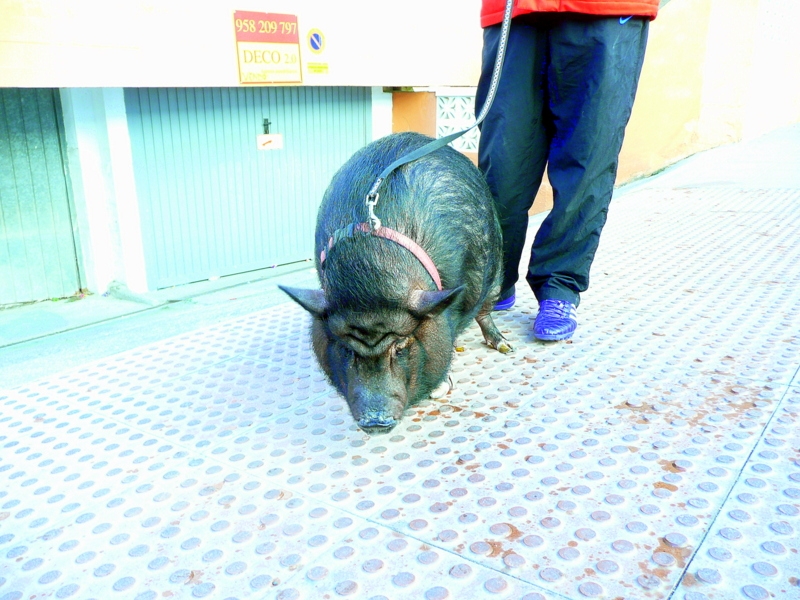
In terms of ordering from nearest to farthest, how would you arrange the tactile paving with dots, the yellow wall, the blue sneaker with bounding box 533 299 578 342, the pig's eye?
the tactile paving with dots
the pig's eye
the blue sneaker with bounding box 533 299 578 342
the yellow wall

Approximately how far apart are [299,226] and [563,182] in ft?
20.0

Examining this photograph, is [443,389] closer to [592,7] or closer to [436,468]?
[436,468]

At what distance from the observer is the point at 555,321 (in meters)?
3.11

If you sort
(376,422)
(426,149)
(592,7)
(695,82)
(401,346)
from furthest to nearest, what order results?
(695,82) → (592,7) → (426,149) → (401,346) → (376,422)

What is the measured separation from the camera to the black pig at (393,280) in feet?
7.17

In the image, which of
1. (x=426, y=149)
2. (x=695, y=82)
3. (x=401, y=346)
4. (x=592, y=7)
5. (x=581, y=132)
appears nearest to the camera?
(x=401, y=346)

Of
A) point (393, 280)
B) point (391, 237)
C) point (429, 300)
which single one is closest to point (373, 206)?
point (391, 237)

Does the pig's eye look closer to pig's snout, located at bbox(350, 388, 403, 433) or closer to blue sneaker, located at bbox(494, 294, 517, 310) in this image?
pig's snout, located at bbox(350, 388, 403, 433)

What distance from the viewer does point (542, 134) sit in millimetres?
3264

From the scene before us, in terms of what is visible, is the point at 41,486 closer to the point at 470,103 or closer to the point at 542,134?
the point at 542,134

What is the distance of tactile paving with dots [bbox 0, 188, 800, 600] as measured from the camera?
5.49 feet

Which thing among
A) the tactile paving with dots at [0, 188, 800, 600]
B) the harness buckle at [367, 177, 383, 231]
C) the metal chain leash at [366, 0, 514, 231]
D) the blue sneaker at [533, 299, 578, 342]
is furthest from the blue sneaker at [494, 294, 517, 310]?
the harness buckle at [367, 177, 383, 231]

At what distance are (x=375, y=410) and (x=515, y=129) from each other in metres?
1.61

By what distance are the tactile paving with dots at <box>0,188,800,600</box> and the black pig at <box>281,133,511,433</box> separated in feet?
0.71
